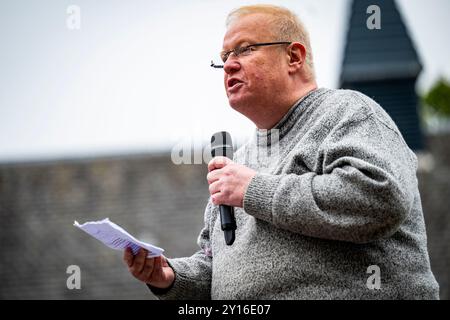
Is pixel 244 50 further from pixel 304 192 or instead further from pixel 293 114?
pixel 304 192

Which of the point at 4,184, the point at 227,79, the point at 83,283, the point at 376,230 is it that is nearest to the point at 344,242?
the point at 376,230

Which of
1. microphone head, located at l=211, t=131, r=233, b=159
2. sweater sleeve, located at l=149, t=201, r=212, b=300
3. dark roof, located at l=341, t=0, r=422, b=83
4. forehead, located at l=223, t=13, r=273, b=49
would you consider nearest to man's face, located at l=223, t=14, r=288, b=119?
forehead, located at l=223, t=13, r=273, b=49

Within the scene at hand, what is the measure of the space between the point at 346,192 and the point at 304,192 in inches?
5.1

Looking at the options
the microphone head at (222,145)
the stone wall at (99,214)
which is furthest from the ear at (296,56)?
the stone wall at (99,214)

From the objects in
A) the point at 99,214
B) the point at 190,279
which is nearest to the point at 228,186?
the point at 190,279

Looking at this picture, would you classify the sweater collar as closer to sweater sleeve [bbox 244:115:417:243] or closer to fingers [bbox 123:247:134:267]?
sweater sleeve [bbox 244:115:417:243]

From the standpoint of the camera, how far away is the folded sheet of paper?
80.6 inches

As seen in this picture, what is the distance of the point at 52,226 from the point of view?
38.5ft

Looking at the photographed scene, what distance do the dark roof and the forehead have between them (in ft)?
36.9

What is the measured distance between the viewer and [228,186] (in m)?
2.05

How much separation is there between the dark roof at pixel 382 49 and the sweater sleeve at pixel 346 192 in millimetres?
11637

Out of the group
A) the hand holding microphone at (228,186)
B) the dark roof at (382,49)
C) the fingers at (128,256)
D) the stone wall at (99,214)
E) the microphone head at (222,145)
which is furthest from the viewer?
the dark roof at (382,49)

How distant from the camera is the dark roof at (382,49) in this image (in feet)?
44.1

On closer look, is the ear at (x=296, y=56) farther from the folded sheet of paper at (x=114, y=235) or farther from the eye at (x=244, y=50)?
the folded sheet of paper at (x=114, y=235)
